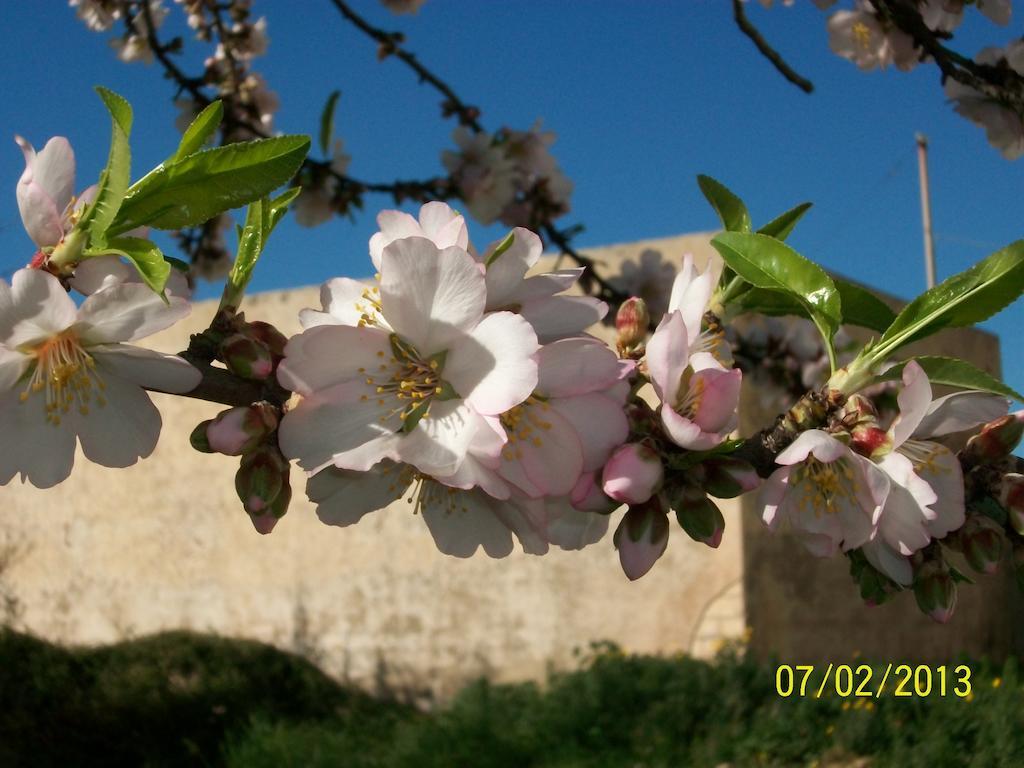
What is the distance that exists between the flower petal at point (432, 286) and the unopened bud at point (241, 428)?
0.09 m

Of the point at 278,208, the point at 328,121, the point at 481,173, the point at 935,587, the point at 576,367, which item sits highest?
the point at 481,173

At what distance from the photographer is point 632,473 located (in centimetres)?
54

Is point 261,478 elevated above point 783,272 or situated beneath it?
situated beneath

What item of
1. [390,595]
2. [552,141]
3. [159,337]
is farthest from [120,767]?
[552,141]

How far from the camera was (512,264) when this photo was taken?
55 centimetres

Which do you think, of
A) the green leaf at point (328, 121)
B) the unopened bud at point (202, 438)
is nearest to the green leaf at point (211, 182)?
the unopened bud at point (202, 438)

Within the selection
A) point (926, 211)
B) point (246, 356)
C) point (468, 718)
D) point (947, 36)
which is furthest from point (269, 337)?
point (926, 211)

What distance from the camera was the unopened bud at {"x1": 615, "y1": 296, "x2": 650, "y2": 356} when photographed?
2.13 ft

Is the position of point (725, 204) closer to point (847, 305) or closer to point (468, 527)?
point (847, 305)

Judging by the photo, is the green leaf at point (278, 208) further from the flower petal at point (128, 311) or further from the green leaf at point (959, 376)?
the green leaf at point (959, 376)

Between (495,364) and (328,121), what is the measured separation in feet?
2.75

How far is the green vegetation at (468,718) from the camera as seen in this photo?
371 centimetres

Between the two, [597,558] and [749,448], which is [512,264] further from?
[597,558]

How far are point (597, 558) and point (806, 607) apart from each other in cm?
117
